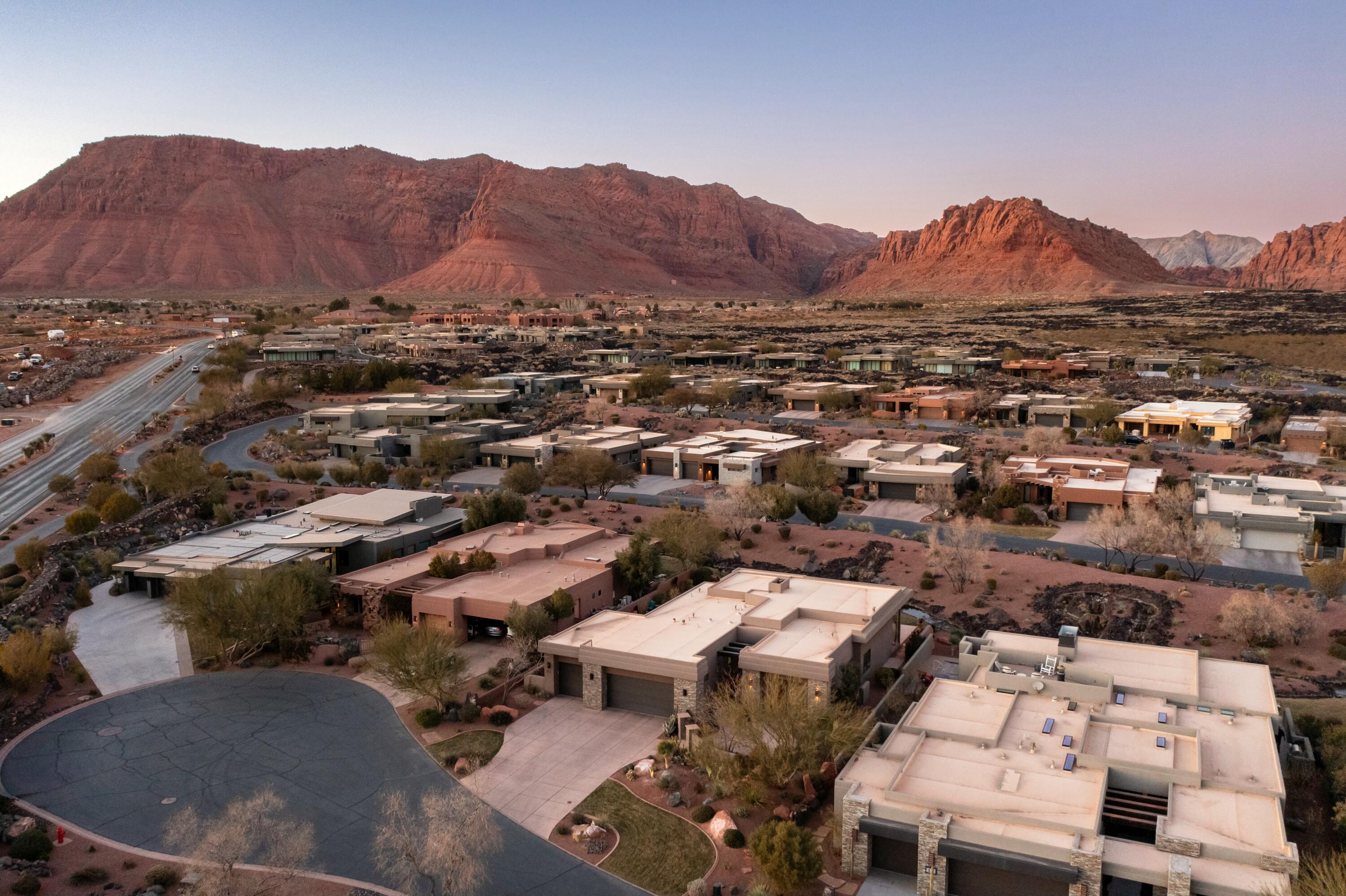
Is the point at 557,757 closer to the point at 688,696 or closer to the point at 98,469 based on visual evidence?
the point at 688,696

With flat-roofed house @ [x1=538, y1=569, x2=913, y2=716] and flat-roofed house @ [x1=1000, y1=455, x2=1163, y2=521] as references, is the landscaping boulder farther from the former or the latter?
flat-roofed house @ [x1=1000, y1=455, x2=1163, y2=521]

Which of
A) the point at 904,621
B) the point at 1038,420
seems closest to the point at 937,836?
the point at 904,621

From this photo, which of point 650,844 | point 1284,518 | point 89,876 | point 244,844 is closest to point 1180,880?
point 650,844

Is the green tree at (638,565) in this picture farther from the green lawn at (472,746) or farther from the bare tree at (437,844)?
the bare tree at (437,844)

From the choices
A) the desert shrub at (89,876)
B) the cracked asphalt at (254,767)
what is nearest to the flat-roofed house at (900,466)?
the cracked asphalt at (254,767)

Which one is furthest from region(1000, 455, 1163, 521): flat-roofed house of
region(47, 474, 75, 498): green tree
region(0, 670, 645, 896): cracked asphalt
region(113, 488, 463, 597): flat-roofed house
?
region(47, 474, 75, 498): green tree
